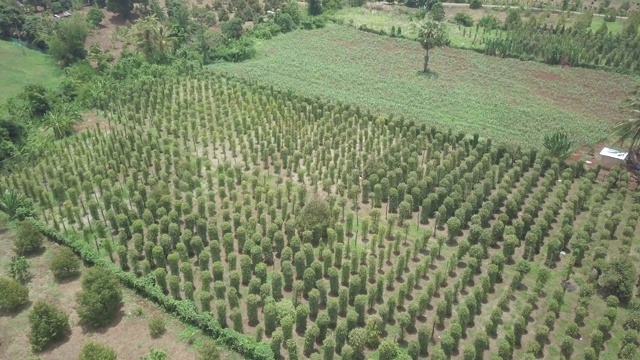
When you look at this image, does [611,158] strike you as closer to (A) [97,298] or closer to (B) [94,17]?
(A) [97,298]

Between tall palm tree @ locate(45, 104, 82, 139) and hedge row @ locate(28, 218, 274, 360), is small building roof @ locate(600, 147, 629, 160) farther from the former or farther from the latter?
tall palm tree @ locate(45, 104, 82, 139)

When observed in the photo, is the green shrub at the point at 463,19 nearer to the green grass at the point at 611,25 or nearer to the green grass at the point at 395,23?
the green grass at the point at 395,23

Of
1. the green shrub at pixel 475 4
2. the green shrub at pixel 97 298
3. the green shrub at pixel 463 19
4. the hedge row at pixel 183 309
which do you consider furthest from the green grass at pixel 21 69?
the green shrub at pixel 475 4

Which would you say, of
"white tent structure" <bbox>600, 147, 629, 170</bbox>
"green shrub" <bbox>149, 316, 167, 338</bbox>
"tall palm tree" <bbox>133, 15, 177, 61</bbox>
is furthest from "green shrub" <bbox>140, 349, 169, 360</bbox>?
"tall palm tree" <bbox>133, 15, 177, 61</bbox>

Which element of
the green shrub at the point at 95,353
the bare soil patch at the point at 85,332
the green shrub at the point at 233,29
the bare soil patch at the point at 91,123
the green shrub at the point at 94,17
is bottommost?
the bare soil patch at the point at 85,332

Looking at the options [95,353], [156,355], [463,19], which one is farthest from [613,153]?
[463,19]

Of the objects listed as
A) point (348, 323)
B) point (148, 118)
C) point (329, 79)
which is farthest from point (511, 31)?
point (348, 323)
